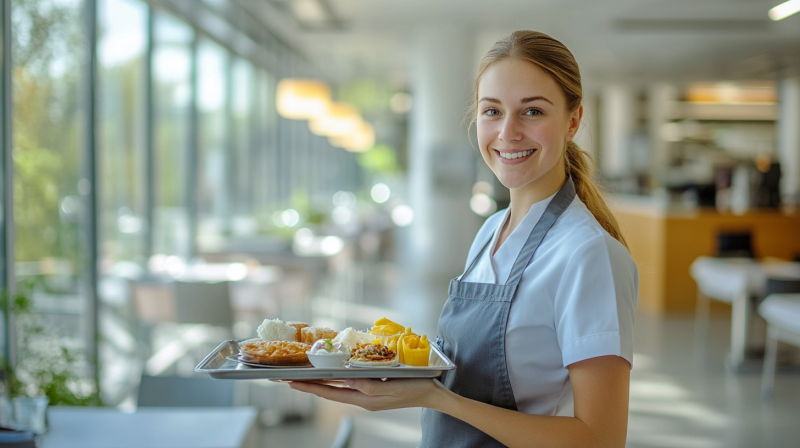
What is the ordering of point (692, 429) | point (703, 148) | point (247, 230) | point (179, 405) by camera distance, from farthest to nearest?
point (703, 148)
point (247, 230)
point (692, 429)
point (179, 405)

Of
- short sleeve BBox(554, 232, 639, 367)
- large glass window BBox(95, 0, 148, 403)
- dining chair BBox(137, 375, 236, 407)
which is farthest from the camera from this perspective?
large glass window BBox(95, 0, 148, 403)

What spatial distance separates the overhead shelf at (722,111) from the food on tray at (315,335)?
57.4 feet

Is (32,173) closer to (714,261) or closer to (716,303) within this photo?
(714,261)

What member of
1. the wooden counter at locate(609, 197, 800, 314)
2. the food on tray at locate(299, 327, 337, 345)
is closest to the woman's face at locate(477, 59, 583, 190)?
the food on tray at locate(299, 327, 337, 345)

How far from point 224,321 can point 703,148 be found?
1622 centimetres

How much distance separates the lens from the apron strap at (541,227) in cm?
127

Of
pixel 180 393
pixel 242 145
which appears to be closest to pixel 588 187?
pixel 180 393

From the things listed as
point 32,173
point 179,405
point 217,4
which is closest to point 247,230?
point 217,4

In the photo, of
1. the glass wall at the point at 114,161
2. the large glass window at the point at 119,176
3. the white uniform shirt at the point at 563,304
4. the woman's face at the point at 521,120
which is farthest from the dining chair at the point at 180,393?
the large glass window at the point at 119,176

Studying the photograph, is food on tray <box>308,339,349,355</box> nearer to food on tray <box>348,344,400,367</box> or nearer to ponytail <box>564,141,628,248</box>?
food on tray <box>348,344,400,367</box>

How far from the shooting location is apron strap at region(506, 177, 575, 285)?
1270 millimetres

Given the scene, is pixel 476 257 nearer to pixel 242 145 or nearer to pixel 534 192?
pixel 534 192

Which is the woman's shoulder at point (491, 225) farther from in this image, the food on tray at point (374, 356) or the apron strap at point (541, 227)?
the food on tray at point (374, 356)

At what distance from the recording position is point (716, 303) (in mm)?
8023
